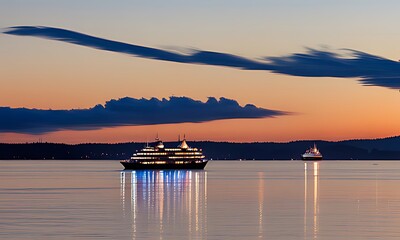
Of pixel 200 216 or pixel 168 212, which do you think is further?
pixel 168 212

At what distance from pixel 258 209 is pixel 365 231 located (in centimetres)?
2050

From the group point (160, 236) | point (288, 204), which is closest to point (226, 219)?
point (160, 236)

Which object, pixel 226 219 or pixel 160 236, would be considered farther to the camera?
pixel 226 219

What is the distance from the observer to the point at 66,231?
180ft

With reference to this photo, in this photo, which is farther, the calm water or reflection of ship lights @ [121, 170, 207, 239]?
reflection of ship lights @ [121, 170, 207, 239]

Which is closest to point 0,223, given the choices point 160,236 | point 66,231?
point 66,231

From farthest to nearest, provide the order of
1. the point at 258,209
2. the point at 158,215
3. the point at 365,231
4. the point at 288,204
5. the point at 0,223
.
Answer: the point at 288,204, the point at 258,209, the point at 158,215, the point at 0,223, the point at 365,231

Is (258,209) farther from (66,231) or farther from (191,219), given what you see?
(66,231)

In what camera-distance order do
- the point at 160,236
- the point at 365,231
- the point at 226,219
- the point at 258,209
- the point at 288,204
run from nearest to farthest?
the point at 160,236, the point at 365,231, the point at 226,219, the point at 258,209, the point at 288,204

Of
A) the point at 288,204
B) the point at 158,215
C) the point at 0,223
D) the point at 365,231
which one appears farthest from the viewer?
the point at 288,204

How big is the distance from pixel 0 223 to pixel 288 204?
Result: 32465 millimetres

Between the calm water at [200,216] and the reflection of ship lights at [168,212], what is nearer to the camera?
the calm water at [200,216]

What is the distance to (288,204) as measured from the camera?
84.6m

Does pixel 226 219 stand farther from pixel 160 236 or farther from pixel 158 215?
pixel 160 236
